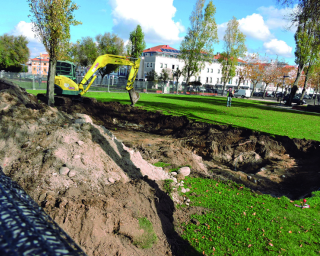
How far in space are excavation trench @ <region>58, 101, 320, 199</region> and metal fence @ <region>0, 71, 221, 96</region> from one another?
19892 millimetres

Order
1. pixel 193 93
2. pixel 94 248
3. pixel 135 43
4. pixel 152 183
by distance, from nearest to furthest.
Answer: pixel 94 248 → pixel 152 183 → pixel 193 93 → pixel 135 43

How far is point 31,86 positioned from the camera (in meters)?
29.1

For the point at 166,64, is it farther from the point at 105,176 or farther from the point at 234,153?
the point at 105,176

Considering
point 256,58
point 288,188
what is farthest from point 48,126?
point 256,58

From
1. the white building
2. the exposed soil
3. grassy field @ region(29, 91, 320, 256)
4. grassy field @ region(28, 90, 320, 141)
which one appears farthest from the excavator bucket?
the white building

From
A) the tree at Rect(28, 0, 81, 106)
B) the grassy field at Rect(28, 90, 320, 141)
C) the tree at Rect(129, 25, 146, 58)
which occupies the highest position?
the tree at Rect(129, 25, 146, 58)

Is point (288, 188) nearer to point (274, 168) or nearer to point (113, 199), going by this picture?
point (274, 168)

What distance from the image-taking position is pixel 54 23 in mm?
13250

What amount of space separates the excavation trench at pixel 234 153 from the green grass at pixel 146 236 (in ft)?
10.4

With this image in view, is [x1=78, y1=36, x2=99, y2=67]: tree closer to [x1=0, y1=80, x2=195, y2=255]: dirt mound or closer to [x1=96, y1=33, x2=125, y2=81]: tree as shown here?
[x1=96, y1=33, x2=125, y2=81]: tree

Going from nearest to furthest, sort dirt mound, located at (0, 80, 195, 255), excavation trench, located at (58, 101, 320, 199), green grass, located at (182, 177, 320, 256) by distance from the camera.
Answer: dirt mound, located at (0, 80, 195, 255) < green grass, located at (182, 177, 320, 256) < excavation trench, located at (58, 101, 320, 199)

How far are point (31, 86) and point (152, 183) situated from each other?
Answer: 2883 cm

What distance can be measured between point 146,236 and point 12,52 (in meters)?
56.1

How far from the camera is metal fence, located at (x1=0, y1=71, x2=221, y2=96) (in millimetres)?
29031
